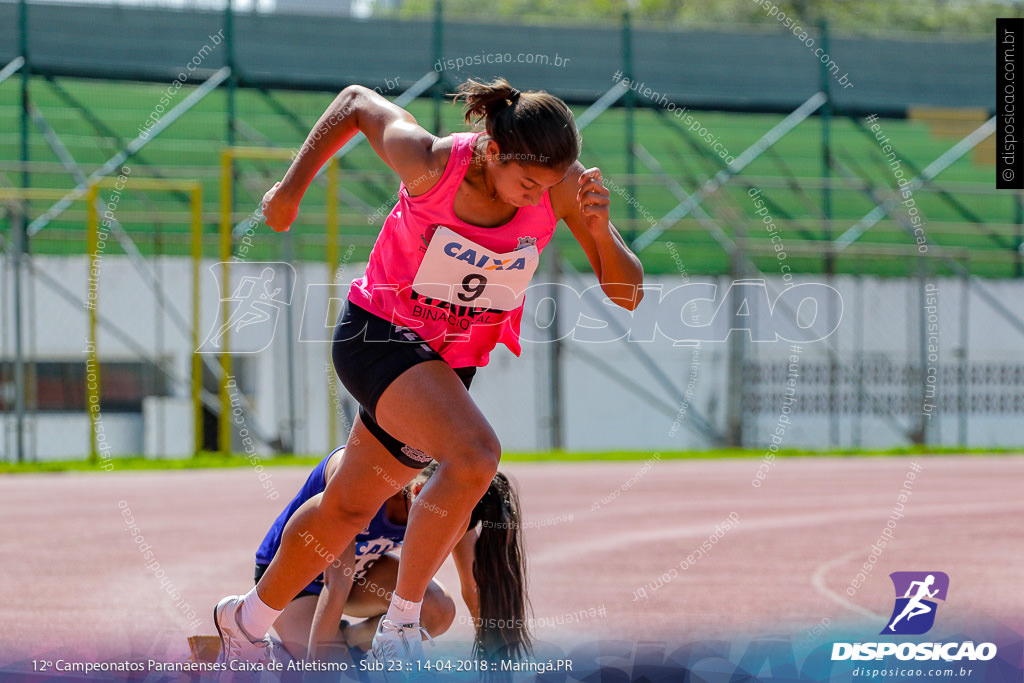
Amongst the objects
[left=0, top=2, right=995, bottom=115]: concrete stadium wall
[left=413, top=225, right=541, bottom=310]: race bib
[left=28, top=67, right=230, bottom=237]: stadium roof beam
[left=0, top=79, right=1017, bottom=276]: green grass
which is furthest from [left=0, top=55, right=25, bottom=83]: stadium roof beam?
[left=413, top=225, right=541, bottom=310]: race bib

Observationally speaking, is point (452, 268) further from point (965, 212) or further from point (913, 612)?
point (965, 212)

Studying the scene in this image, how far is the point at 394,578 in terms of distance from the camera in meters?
4.38

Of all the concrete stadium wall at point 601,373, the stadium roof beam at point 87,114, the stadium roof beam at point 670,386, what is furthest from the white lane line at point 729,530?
the stadium roof beam at point 87,114

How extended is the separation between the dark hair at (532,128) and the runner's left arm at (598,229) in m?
0.14

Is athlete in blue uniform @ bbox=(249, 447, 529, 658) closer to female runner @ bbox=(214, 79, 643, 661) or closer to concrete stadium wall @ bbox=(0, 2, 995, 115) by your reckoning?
female runner @ bbox=(214, 79, 643, 661)

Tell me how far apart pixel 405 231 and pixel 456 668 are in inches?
50.5

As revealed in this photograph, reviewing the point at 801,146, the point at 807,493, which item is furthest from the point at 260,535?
the point at 801,146

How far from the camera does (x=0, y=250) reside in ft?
44.0

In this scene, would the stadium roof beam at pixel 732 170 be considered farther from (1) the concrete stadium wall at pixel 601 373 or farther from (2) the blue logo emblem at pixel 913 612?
(2) the blue logo emblem at pixel 913 612

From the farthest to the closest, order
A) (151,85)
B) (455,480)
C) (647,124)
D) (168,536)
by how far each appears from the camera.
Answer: (647,124), (151,85), (168,536), (455,480)

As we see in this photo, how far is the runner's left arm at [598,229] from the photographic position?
3314mm

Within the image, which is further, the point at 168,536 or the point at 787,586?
the point at 168,536

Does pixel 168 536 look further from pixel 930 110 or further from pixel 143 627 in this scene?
pixel 930 110

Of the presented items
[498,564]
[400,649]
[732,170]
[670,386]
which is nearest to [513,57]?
[732,170]
